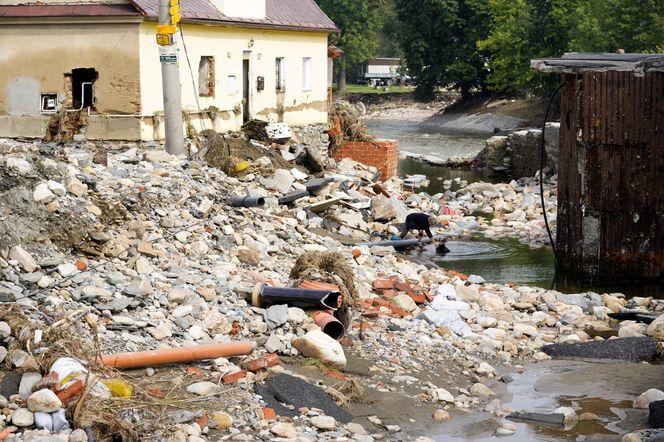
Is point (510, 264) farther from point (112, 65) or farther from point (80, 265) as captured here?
point (80, 265)

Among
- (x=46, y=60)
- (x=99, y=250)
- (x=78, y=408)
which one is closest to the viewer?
(x=78, y=408)

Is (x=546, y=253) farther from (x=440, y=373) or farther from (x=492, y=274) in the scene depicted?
(x=440, y=373)

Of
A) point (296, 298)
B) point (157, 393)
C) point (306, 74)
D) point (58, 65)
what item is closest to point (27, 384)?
point (157, 393)

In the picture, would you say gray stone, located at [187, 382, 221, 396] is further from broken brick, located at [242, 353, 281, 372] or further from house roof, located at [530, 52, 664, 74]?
house roof, located at [530, 52, 664, 74]

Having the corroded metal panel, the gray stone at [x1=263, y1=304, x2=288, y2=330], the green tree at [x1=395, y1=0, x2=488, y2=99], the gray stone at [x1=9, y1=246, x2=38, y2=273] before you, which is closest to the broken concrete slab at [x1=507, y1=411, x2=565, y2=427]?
the gray stone at [x1=263, y1=304, x2=288, y2=330]

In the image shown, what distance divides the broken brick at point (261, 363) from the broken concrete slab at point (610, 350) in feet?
Result: 13.0

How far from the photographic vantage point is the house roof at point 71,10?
784 inches

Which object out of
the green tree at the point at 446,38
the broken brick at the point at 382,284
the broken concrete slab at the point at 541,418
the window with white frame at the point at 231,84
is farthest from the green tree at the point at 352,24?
the broken concrete slab at the point at 541,418

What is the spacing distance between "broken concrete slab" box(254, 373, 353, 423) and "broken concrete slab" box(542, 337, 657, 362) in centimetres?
389

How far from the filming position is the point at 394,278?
15.0 meters

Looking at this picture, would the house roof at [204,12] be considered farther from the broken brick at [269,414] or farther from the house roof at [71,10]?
the broken brick at [269,414]

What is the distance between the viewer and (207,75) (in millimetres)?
22766

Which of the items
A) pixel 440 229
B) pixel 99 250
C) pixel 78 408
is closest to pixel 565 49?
pixel 440 229

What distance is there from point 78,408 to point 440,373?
440 cm
